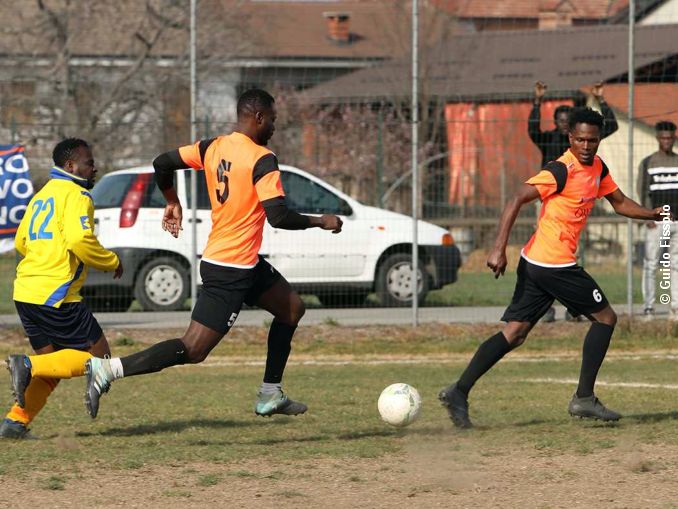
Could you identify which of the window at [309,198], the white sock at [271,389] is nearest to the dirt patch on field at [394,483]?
the white sock at [271,389]

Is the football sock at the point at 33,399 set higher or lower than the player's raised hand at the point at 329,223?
lower

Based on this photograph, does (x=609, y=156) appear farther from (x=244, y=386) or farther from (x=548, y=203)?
(x=548, y=203)

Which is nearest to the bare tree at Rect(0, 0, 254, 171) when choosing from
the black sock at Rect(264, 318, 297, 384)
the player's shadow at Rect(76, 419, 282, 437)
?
Result: the player's shadow at Rect(76, 419, 282, 437)

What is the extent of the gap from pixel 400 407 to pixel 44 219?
2.39 meters

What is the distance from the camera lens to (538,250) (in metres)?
8.23

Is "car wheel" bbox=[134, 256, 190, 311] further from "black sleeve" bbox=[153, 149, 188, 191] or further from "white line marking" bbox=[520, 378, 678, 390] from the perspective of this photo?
"black sleeve" bbox=[153, 149, 188, 191]

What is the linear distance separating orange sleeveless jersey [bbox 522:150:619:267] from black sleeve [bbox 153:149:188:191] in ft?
7.09

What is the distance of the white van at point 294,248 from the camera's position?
16028 millimetres

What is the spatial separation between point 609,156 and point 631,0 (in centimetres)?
189

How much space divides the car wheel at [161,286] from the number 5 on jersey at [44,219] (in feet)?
27.3

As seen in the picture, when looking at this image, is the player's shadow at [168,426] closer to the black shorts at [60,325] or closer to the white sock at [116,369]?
the black shorts at [60,325]

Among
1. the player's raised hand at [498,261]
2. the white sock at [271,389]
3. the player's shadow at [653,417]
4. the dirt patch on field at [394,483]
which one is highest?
the player's raised hand at [498,261]

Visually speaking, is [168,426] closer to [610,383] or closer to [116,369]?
[116,369]

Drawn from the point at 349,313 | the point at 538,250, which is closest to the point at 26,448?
the point at 538,250
